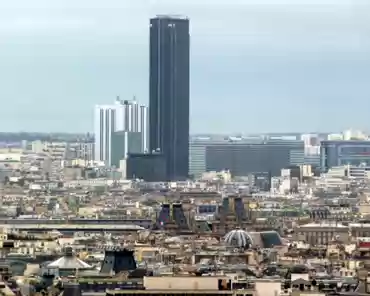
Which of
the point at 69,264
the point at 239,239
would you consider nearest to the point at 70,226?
the point at 239,239

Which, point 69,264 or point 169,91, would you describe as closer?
point 69,264

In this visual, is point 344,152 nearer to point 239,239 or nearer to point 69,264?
point 239,239

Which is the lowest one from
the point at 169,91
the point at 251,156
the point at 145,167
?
the point at 145,167

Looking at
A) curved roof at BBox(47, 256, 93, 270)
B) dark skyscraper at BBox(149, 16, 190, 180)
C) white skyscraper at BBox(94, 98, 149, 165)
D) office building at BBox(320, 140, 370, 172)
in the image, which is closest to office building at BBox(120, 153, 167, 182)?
dark skyscraper at BBox(149, 16, 190, 180)

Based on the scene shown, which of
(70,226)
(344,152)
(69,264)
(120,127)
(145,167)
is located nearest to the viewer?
(69,264)

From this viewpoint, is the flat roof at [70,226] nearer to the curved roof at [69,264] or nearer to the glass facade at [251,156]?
the curved roof at [69,264]

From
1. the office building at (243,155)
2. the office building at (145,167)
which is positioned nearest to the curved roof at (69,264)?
the office building at (145,167)

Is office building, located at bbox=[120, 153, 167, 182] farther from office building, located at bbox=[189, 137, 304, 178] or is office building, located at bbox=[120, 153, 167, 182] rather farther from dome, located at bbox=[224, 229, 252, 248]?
dome, located at bbox=[224, 229, 252, 248]
